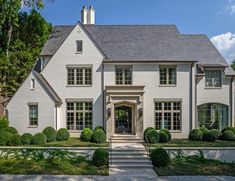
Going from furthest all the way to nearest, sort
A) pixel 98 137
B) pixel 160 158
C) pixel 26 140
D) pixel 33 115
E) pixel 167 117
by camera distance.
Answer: pixel 167 117 < pixel 33 115 < pixel 98 137 < pixel 26 140 < pixel 160 158

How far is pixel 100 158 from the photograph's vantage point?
539 inches

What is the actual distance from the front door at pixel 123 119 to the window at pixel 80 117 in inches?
100

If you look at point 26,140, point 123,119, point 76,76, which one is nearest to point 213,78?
point 123,119

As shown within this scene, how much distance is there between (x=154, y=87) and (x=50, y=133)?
988 cm

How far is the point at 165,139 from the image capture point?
1883 centimetres

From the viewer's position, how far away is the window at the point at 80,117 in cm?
2195

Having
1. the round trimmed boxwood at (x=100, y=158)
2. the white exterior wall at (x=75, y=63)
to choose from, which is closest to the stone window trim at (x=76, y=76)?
the white exterior wall at (x=75, y=63)

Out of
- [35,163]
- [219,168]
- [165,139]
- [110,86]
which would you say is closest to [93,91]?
[110,86]

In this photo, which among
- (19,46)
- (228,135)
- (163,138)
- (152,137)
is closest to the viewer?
(152,137)

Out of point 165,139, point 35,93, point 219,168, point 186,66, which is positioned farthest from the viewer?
point 186,66

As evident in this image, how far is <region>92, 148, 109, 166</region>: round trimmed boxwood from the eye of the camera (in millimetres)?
13680

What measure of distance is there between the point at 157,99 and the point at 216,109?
6.16m

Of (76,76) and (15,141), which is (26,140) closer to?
(15,141)

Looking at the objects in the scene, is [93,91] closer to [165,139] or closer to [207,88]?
[165,139]
